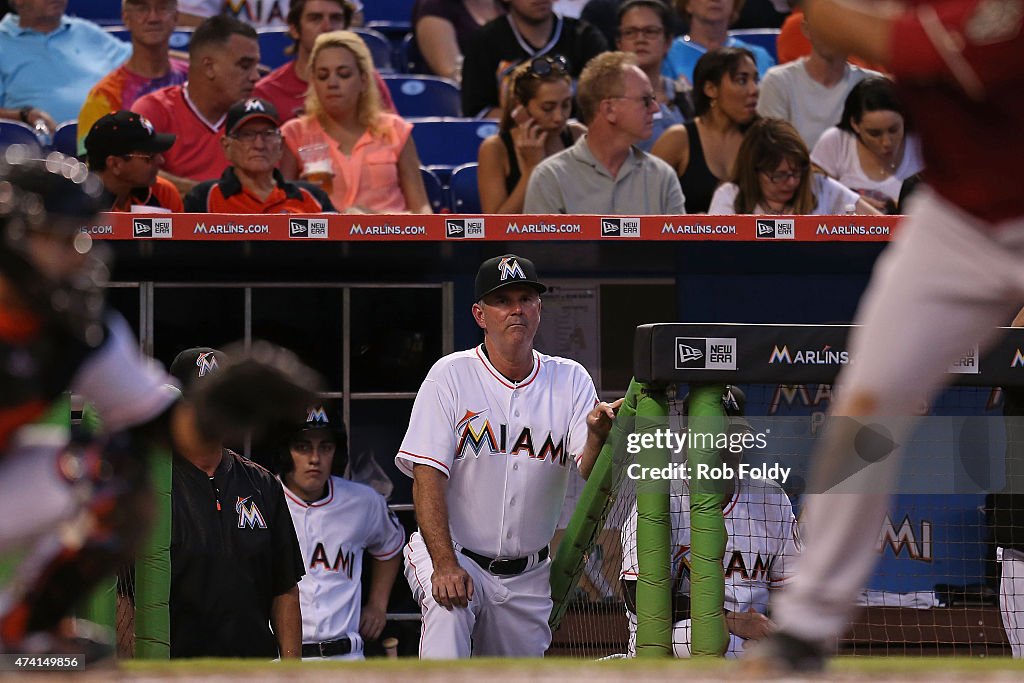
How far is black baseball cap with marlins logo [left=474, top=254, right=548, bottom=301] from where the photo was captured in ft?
14.3

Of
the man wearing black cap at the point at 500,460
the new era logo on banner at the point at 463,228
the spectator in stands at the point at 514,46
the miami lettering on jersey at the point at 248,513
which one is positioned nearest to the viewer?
the miami lettering on jersey at the point at 248,513

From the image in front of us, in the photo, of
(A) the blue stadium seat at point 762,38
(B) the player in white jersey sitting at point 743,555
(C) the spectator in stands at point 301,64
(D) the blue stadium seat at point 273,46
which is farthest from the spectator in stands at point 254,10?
(B) the player in white jersey sitting at point 743,555

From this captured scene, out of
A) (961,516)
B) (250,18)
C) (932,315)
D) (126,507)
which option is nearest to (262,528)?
(126,507)

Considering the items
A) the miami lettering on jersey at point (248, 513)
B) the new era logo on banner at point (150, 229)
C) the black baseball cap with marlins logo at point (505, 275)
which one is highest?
the new era logo on banner at point (150, 229)

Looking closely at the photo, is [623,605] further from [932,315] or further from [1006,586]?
[932,315]

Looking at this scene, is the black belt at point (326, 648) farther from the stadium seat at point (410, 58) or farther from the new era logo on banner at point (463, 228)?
the stadium seat at point (410, 58)

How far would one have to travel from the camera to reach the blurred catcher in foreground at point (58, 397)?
7.38ft

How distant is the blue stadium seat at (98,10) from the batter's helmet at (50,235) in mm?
5995

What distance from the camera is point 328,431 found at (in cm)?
490

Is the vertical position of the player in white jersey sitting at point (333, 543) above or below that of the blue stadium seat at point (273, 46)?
below

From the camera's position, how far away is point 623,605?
4203 millimetres

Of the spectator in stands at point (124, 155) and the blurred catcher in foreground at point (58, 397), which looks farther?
the spectator in stands at point (124, 155)

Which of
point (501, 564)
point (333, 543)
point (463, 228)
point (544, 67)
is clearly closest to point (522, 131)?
point (544, 67)

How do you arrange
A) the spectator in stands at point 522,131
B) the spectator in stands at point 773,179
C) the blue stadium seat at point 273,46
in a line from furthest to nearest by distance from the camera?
the blue stadium seat at point 273,46, the spectator in stands at point 522,131, the spectator in stands at point 773,179
